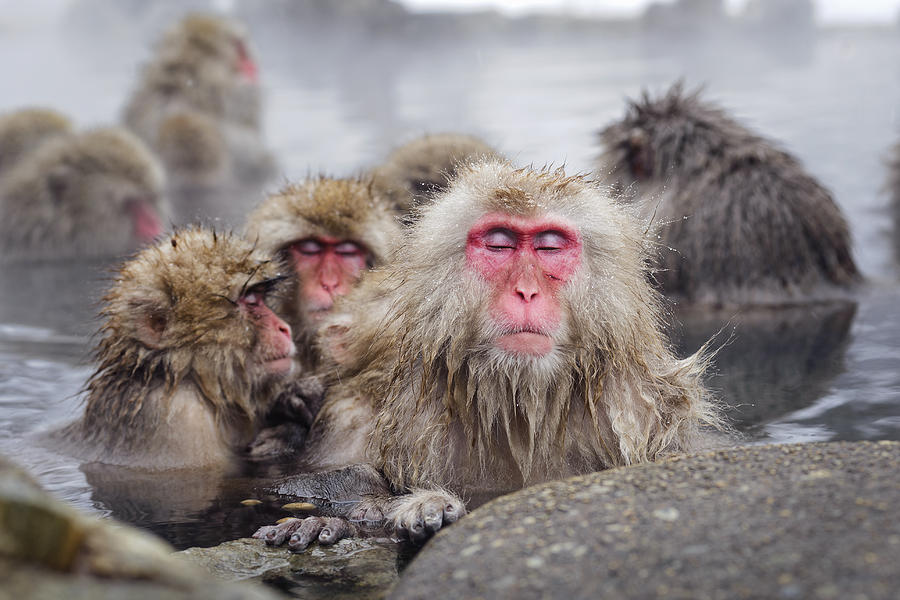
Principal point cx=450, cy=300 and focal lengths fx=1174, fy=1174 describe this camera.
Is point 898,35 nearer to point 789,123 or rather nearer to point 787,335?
point 789,123

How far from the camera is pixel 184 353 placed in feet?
13.9

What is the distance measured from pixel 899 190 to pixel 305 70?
453 inches

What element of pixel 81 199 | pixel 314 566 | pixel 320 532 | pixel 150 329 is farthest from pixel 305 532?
pixel 81 199

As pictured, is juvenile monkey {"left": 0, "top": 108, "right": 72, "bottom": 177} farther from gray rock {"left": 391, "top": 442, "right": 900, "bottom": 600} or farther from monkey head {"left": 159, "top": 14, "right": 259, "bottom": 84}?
gray rock {"left": 391, "top": 442, "right": 900, "bottom": 600}

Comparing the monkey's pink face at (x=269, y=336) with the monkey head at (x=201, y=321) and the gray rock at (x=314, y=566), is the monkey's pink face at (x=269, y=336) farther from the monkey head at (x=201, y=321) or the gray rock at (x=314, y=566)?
the gray rock at (x=314, y=566)

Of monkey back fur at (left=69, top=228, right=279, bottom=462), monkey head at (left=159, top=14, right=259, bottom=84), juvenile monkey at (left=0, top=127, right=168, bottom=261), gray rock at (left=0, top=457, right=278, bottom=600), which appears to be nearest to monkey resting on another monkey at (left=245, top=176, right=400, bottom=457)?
monkey back fur at (left=69, top=228, right=279, bottom=462)

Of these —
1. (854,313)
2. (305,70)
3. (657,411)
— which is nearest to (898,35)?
(305,70)

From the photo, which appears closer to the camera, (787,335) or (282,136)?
A: (787,335)

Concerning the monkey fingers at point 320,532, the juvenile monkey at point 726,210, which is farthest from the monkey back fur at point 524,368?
the juvenile monkey at point 726,210

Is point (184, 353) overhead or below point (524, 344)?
below

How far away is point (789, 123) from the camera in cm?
1265

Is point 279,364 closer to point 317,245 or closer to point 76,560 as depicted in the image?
point 317,245

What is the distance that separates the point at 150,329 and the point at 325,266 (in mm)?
854

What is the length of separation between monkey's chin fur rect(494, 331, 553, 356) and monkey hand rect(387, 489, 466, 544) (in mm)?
475
